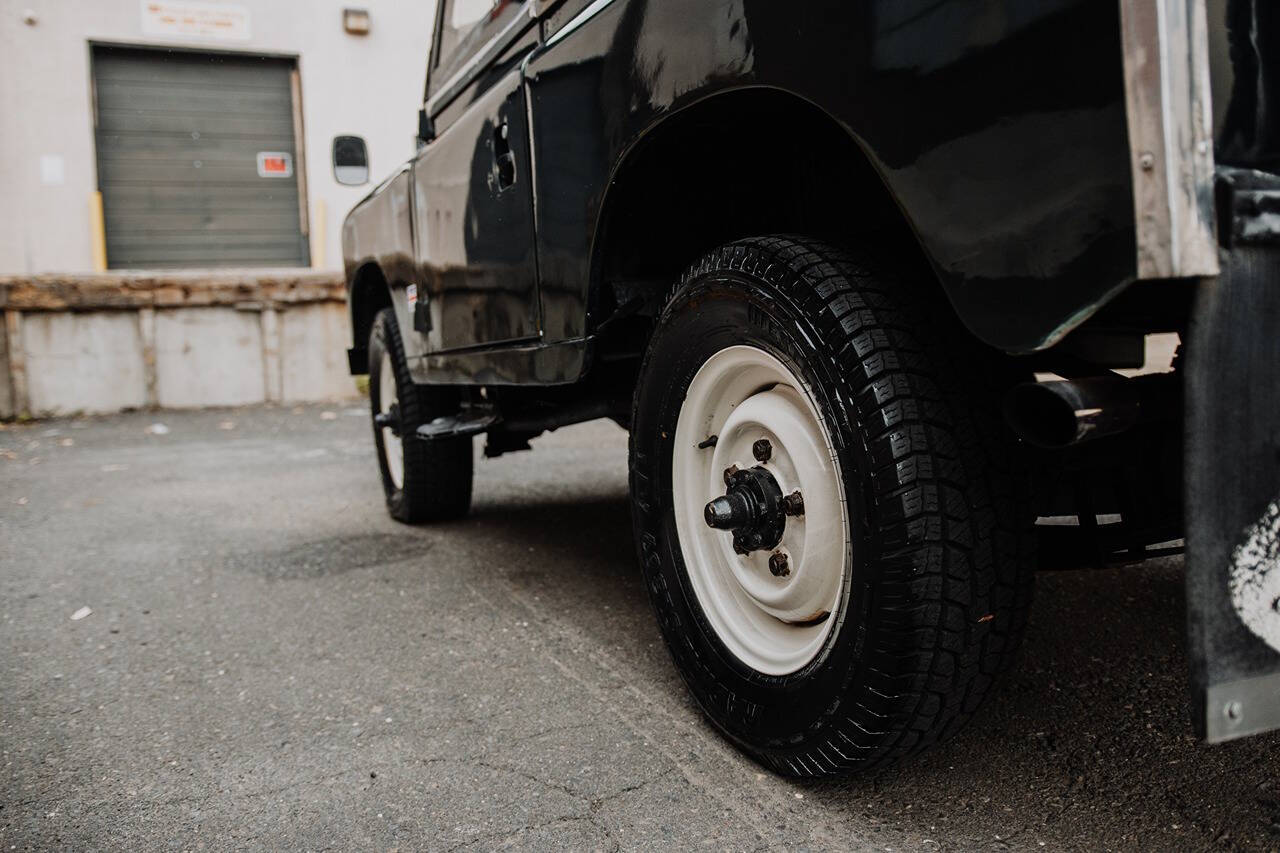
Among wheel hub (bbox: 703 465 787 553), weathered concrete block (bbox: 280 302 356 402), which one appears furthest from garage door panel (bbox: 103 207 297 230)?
wheel hub (bbox: 703 465 787 553)

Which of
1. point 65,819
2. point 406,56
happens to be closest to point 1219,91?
point 65,819

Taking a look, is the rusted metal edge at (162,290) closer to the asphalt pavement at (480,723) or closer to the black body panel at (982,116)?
the asphalt pavement at (480,723)

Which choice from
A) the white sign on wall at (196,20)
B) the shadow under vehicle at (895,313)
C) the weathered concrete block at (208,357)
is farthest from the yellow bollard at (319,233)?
the shadow under vehicle at (895,313)

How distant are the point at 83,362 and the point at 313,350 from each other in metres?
1.90

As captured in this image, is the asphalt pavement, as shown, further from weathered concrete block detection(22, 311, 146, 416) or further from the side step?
weathered concrete block detection(22, 311, 146, 416)

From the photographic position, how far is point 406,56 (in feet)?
39.0

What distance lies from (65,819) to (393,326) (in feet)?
7.78

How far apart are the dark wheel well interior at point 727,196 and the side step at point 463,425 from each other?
904 mm

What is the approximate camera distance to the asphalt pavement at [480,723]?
1574 millimetres

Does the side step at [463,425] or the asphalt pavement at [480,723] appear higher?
the side step at [463,425]

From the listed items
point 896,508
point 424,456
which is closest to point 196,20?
point 424,456

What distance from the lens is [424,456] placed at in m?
3.75

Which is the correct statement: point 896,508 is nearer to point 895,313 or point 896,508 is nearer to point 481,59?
point 895,313

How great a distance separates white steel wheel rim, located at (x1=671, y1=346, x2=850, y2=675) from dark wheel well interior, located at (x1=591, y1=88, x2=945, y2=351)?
30cm
